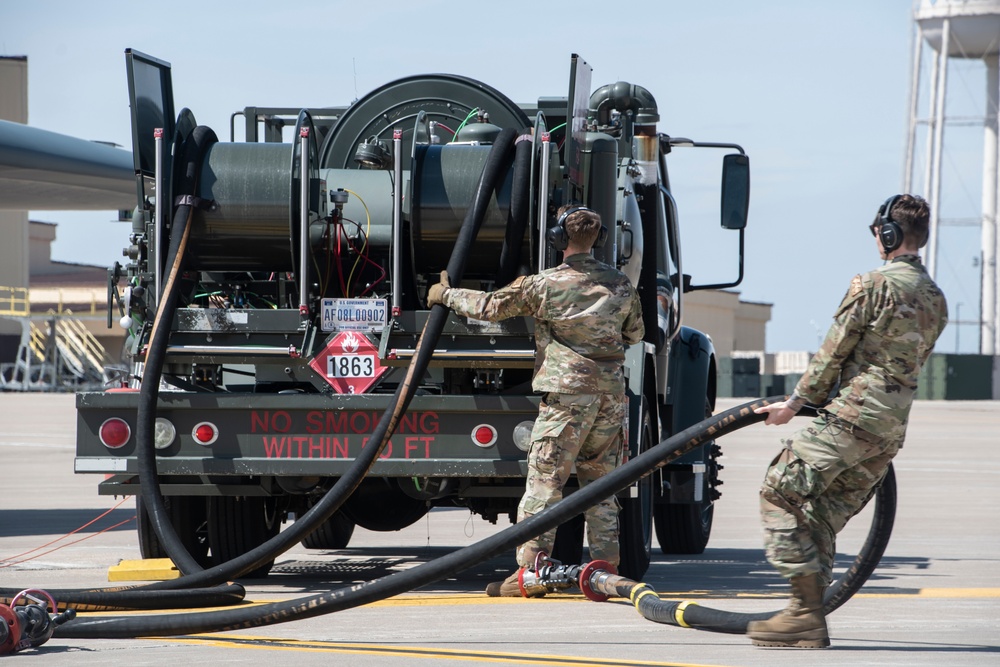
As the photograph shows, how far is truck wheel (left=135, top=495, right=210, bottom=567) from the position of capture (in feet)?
29.3

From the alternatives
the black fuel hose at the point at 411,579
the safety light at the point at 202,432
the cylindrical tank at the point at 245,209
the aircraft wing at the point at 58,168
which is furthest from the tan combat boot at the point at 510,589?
the aircraft wing at the point at 58,168

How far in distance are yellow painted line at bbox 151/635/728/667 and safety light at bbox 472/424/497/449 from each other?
5.88 ft

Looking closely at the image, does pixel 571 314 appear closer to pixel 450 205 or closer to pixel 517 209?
pixel 517 209

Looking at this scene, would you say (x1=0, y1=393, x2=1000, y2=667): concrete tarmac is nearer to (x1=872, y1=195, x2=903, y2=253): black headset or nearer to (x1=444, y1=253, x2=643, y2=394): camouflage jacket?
(x1=444, y1=253, x2=643, y2=394): camouflage jacket

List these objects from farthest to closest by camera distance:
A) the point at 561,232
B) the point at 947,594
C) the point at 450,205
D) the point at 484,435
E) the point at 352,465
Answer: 1. the point at 947,594
2. the point at 450,205
3. the point at 484,435
4. the point at 561,232
5. the point at 352,465

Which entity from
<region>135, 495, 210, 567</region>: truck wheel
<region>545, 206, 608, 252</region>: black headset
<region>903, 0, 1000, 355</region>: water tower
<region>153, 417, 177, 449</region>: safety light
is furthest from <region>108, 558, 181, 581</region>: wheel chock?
<region>903, 0, 1000, 355</region>: water tower

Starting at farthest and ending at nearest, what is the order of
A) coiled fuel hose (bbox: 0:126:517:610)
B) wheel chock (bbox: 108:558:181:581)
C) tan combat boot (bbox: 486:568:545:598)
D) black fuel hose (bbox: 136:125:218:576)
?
wheel chock (bbox: 108:558:181:581), tan combat boot (bbox: 486:568:545:598), black fuel hose (bbox: 136:125:218:576), coiled fuel hose (bbox: 0:126:517:610)

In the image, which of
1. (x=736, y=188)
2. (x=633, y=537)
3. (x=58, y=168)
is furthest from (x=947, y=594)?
(x=58, y=168)

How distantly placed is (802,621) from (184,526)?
164 inches

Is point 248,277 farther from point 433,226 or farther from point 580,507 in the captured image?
point 580,507

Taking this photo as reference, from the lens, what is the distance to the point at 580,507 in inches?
265

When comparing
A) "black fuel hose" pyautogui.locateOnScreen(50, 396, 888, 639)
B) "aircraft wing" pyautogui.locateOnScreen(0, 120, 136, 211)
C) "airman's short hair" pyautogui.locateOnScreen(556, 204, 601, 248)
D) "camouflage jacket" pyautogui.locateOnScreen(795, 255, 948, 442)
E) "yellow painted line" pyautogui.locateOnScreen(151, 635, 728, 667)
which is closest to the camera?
"yellow painted line" pyautogui.locateOnScreen(151, 635, 728, 667)

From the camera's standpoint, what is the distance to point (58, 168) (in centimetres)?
2030

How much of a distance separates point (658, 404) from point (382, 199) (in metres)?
2.37
